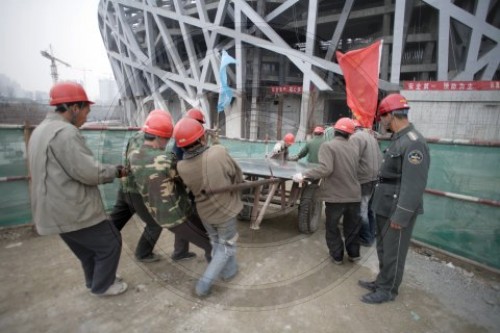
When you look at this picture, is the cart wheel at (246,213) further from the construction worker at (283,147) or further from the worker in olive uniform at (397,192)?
the worker in olive uniform at (397,192)

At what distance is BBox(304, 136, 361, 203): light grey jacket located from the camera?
2.75 metres

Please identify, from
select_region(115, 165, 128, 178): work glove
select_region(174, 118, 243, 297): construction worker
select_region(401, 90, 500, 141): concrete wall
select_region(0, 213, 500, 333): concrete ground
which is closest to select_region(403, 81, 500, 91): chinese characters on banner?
select_region(401, 90, 500, 141): concrete wall

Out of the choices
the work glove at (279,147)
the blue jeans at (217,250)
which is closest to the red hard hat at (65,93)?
the blue jeans at (217,250)

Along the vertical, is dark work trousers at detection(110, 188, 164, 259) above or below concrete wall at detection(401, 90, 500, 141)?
below

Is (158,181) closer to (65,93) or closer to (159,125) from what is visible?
(159,125)

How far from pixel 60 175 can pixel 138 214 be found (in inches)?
40.2

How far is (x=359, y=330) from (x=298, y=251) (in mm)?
1361

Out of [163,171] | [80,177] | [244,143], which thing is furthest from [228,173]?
[244,143]

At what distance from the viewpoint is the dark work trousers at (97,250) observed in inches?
82.0

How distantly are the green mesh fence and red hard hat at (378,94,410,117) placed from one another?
5.22 ft

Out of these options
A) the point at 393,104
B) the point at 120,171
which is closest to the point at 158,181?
the point at 120,171

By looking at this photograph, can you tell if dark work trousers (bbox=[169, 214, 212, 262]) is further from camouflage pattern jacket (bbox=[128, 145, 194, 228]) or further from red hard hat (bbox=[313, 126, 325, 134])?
red hard hat (bbox=[313, 126, 325, 134])

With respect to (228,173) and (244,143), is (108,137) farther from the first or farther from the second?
(244,143)

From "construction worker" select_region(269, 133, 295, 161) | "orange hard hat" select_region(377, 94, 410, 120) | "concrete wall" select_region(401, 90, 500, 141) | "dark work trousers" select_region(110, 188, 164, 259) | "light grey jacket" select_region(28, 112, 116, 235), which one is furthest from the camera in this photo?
"concrete wall" select_region(401, 90, 500, 141)
